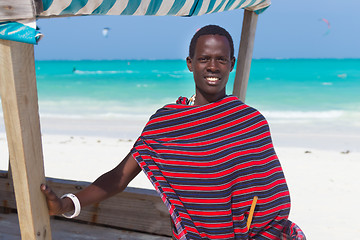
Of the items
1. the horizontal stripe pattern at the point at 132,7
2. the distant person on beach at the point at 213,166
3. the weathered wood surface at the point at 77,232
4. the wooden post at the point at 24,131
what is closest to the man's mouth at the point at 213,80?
the distant person on beach at the point at 213,166

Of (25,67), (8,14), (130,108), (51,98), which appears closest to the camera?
(8,14)

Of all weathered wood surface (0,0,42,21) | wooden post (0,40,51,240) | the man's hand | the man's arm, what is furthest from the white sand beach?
weathered wood surface (0,0,42,21)

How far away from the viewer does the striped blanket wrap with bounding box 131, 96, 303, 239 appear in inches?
73.8

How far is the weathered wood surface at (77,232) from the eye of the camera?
122 inches

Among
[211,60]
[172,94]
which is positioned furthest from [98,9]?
Answer: [172,94]

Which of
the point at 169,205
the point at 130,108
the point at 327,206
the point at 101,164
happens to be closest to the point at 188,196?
the point at 169,205

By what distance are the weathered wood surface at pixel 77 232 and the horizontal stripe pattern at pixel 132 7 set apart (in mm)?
1618

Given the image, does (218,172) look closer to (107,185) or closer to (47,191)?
(107,185)

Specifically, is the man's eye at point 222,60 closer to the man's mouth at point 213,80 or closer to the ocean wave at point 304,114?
the man's mouth at point 213,80

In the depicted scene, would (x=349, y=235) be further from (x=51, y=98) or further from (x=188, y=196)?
(x=51, y=98)

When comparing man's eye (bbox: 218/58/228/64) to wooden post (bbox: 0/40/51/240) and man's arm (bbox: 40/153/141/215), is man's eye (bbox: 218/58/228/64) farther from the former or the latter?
wooden post (bbox: 0/40/51/240)

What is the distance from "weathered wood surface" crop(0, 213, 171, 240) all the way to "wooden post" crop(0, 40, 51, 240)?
149cm

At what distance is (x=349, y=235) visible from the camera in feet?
16.4

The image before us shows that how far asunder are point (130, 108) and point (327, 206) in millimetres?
14571
